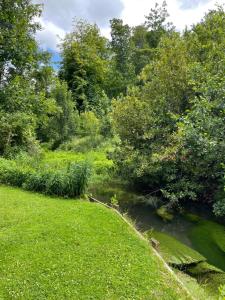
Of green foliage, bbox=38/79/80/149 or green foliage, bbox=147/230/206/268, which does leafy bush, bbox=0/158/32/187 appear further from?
green foliage, bbox=38/79/80/149

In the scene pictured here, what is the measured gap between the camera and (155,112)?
14.2m

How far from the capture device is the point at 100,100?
30875 mm

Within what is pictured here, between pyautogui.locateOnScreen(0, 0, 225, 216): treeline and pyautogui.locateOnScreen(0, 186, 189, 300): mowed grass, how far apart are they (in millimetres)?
3649

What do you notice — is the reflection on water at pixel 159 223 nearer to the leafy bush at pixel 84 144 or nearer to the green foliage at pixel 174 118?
the green foliage at pixel 174 118

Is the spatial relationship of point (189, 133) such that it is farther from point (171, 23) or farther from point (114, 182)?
point (171, 23)

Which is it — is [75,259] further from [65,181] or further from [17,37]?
[17,37]

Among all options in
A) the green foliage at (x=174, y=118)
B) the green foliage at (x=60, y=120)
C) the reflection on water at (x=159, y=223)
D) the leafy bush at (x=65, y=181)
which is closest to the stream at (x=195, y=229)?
the reflection on water at (x=159, y=223)

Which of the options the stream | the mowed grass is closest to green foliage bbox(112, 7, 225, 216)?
the stream

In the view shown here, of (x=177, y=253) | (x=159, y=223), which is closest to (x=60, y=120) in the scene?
(x=159, y=223)

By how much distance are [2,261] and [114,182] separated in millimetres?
10020

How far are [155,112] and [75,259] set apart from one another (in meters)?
9.51

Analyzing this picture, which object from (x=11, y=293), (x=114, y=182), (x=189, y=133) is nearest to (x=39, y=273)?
(x=11, y=293)

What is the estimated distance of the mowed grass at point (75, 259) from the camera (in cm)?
516

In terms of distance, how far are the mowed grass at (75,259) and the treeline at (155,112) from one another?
3.65 metres
